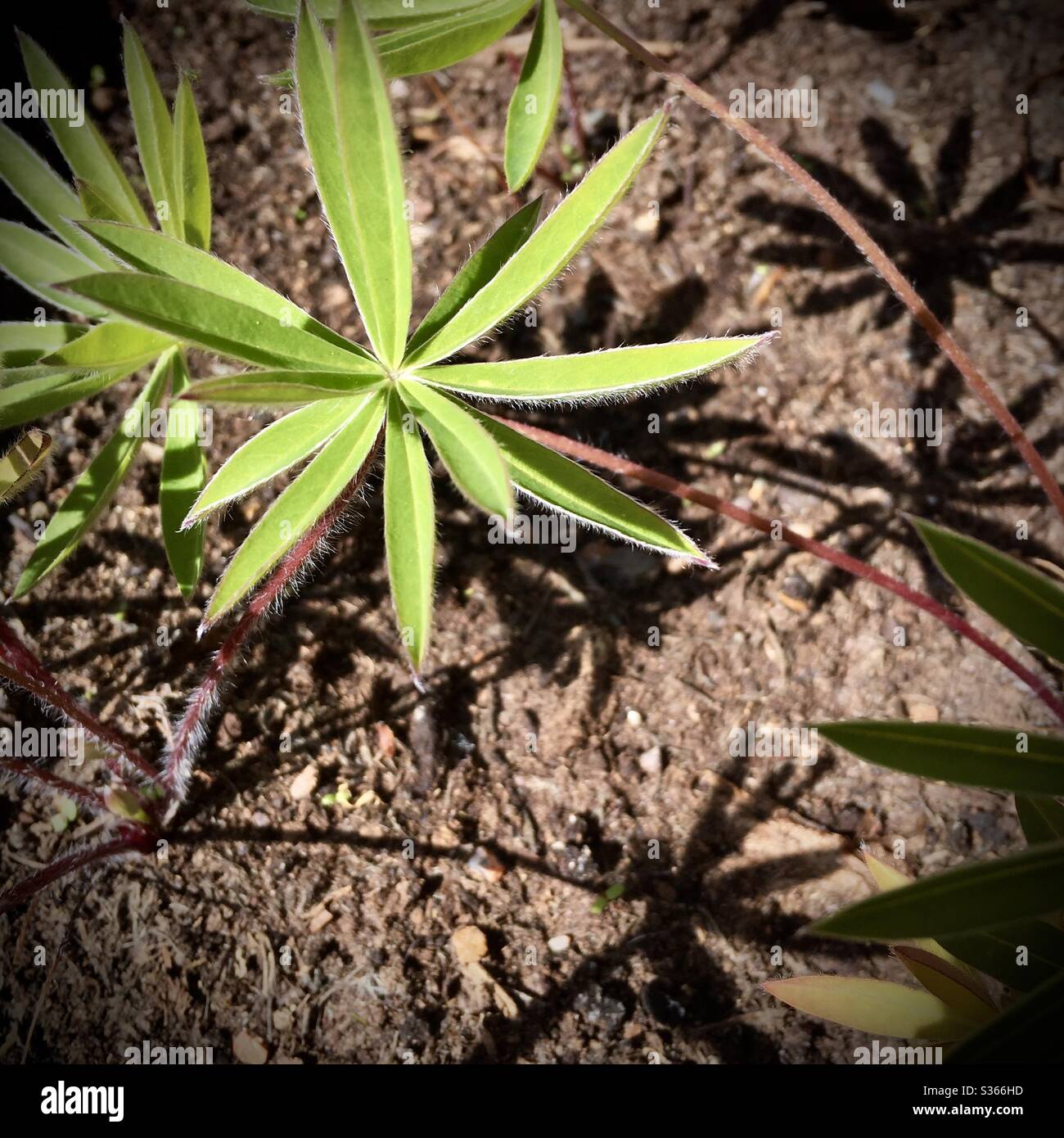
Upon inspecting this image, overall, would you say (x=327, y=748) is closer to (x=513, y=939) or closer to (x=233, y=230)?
(x=513, y=939)

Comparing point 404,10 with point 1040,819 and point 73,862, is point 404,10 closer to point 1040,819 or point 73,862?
point 73,862

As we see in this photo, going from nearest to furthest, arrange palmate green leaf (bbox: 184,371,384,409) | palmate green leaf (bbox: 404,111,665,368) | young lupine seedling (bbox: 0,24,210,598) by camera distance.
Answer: palmate green leaf (bbox: 184,371,384,409) → palmate green leaf (bbox: 404,111,665,368) → young lupine seedling (bbox: 0,24,210,598)

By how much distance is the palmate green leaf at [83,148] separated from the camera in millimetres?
1858

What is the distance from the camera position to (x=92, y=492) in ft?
6.00

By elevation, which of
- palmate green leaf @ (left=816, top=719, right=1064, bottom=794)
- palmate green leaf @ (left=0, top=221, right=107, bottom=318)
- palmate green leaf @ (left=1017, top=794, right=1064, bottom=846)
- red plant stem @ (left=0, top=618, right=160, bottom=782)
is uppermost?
palmate green leaf @ (left=0, top=221, right=107, bottom=318)

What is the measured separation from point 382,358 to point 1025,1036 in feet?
5.47

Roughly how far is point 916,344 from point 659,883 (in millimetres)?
1748

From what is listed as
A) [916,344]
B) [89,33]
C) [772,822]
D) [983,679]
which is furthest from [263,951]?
[89,33]

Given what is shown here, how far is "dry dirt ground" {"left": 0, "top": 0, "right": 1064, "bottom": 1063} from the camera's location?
187 cm

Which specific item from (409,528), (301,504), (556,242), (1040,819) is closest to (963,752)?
(1040,819)

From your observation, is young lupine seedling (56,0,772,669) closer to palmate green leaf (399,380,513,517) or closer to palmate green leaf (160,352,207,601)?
palmate green leaf (399,380,513,517)

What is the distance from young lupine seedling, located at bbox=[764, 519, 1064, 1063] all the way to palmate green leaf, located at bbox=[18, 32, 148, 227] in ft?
6.09

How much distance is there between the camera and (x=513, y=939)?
194 centimetres

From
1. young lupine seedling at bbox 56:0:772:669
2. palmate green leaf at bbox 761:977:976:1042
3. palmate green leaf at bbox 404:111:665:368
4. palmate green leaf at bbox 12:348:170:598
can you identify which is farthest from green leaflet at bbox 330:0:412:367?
palmate green leaf at bbox 761:977:976:1042
